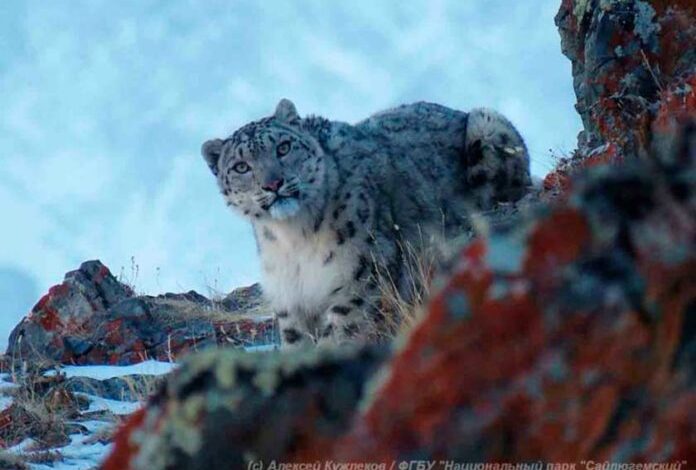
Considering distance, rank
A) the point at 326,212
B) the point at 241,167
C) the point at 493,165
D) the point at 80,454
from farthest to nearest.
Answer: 1. the point at 493,165
2. the point at 326,212
3. the point at 241,167
4. the point at 80,454

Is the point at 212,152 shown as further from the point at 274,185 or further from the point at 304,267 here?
the point at 304,267

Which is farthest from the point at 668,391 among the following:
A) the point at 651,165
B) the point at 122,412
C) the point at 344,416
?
the point at 122,412

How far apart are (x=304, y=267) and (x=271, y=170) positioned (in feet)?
3.14

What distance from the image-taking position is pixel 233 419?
2.85 metres

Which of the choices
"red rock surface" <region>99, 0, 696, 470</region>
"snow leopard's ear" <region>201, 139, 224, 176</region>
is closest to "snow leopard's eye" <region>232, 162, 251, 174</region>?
"snow leopard's ear" <region>201, 139, 224, 176</region>

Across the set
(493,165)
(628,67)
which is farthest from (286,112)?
(628,67)

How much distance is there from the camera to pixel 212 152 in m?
10.9

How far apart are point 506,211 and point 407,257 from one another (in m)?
1.11

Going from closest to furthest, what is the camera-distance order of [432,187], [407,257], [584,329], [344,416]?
[584,329], [344,416], [407,257], [432,187]

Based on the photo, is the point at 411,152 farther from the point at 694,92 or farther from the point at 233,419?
the point at 233,419

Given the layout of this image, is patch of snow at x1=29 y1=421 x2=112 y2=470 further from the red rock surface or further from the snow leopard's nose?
the red rock surface

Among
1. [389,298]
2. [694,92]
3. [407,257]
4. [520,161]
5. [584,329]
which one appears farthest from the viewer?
[520,161]

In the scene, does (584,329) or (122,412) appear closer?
(584,329)

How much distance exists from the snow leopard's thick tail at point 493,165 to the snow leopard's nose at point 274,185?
111 inches
